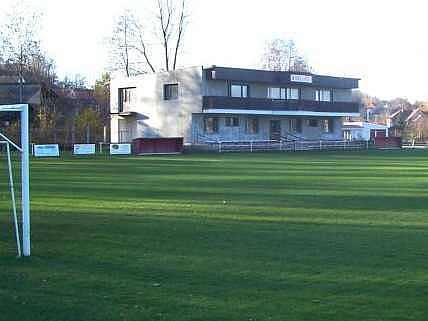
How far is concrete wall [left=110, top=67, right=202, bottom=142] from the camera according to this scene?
6109 centimetres

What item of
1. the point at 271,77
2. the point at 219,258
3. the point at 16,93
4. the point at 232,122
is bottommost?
the point at 219,258

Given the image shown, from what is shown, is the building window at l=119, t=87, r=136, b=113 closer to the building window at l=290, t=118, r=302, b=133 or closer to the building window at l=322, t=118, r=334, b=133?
the building window at l=290, t=118, r=302, b=133

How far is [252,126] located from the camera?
65.3m

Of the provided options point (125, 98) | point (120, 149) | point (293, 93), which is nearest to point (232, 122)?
point (293, 93)

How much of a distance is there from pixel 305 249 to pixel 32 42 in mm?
54535

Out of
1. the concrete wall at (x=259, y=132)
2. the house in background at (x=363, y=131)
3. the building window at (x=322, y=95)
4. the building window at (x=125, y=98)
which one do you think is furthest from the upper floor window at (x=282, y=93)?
the house in background at (x=363, y=131)

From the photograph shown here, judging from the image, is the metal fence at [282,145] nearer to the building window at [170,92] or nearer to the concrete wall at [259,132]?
the concrete wall at [259,132]

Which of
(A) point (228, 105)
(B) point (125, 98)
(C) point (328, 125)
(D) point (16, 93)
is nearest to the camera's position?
(D) point (16, 93)

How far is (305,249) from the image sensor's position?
10523 millimetres

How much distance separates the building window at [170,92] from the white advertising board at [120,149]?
1189cm

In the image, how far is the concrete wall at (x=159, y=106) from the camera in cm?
6109

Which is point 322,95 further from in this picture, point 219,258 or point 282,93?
point 219,258

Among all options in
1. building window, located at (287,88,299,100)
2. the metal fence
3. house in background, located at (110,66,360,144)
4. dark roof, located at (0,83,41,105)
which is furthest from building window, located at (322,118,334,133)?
dark roof, located at (0,83,41,105)

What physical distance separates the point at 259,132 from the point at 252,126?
106 centimetres
